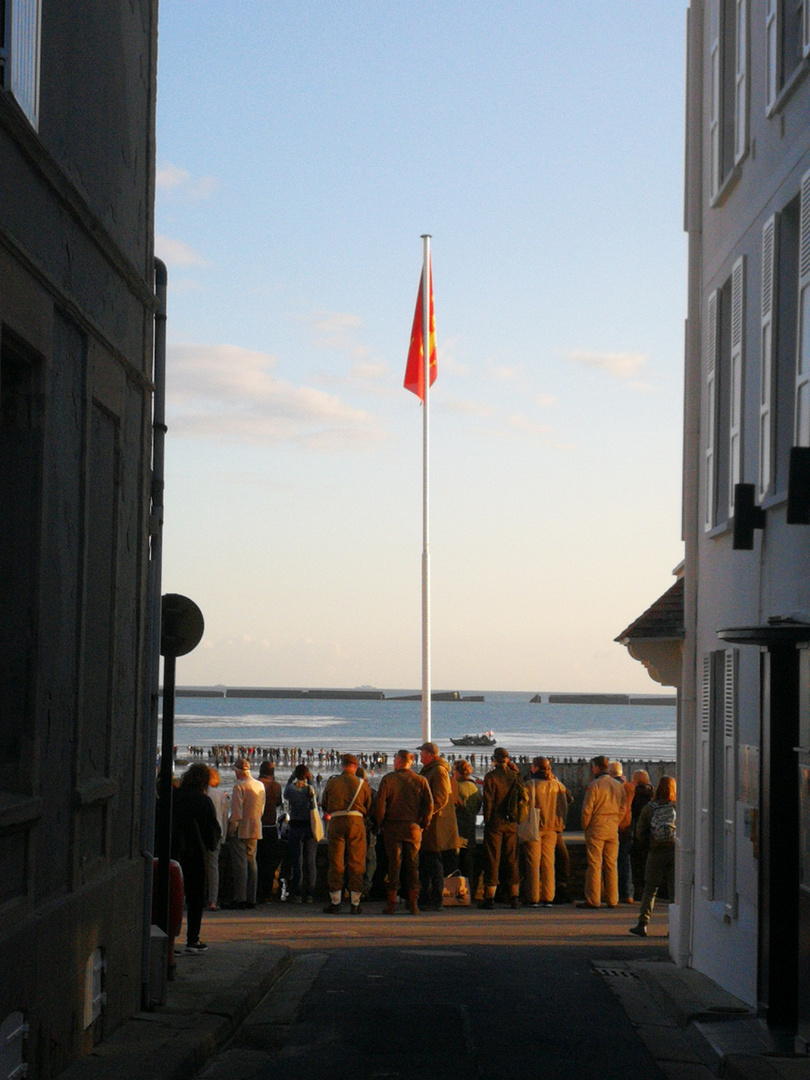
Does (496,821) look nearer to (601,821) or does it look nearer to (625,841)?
(601,821)

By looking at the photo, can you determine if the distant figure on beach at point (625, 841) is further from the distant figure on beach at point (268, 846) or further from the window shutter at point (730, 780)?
the window shutter at point (730, 780)

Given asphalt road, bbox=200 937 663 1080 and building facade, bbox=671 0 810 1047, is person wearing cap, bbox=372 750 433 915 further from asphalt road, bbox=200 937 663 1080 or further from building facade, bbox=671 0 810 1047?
building facade, bbox=671 0 810 1047

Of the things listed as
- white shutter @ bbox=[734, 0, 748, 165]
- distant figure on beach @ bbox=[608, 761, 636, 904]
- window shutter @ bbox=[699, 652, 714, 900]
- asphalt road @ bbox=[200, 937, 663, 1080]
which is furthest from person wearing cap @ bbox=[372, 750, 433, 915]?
white shutter @ bbox=[734, 0, 748, 165]

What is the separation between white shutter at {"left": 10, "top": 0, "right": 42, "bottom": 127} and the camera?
8062 mm

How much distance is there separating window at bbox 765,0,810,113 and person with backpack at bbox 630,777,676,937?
7.35m

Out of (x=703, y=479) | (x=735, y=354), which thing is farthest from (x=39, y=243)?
(x=703, y=479)

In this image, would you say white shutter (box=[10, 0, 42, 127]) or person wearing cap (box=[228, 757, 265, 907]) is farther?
person wearing cap (box=[228, 757, 265, 907])

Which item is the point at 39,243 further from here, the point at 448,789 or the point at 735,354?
the point at 448,789

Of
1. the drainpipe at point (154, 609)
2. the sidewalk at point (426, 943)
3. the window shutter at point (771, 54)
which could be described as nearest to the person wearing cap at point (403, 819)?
the sidewalk at point (426, 943)

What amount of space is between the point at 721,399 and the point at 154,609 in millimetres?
5971

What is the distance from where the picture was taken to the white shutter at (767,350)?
12.2 meters

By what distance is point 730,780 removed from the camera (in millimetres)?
13555

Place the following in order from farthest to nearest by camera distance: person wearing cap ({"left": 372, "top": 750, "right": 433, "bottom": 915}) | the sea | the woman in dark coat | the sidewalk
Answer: the sea
person wearing cap ({"left": 372, "top": 750, "right": 433, "bottom": 915})
the woman in dark coat
the sidewalk

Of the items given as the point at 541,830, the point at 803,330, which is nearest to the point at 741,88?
the point at 803,330
